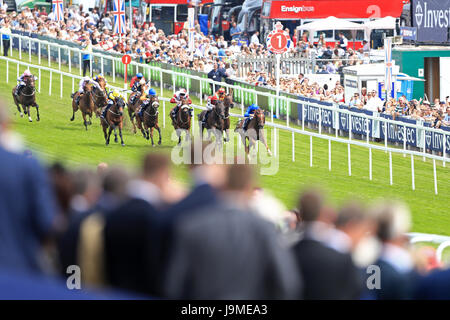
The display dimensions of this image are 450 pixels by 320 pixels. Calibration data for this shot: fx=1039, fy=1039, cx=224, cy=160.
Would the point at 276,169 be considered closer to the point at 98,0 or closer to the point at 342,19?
the point at 342,19

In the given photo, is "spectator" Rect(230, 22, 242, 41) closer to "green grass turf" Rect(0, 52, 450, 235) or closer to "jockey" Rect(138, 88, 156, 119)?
"green grass turf" Rect(0, 52, 450, 235)

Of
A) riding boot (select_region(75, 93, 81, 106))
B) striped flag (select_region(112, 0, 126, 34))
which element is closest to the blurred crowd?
riding boot (select_region(75, 93, 81, 106))

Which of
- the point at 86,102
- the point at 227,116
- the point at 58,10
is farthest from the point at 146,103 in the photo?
the point at 58,10

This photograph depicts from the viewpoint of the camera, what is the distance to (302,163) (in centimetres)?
2134

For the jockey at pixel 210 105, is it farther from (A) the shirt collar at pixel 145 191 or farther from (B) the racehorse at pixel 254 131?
(A) the shirt collar at pixel 145 191

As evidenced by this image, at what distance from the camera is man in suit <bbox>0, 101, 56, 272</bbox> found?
4.35 metres

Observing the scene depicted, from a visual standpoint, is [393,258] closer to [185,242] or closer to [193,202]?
[193,202]

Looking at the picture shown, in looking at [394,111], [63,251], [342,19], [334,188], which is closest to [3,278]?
[63,251]

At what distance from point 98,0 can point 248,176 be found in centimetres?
4440

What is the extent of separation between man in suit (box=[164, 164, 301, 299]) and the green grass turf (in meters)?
11.6

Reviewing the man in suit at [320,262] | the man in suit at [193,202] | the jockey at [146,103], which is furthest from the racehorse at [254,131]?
the man in suit at [193,202]

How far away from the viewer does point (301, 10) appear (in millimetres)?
40938

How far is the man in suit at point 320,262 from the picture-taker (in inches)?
188

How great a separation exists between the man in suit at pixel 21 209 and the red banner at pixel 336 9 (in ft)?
120
